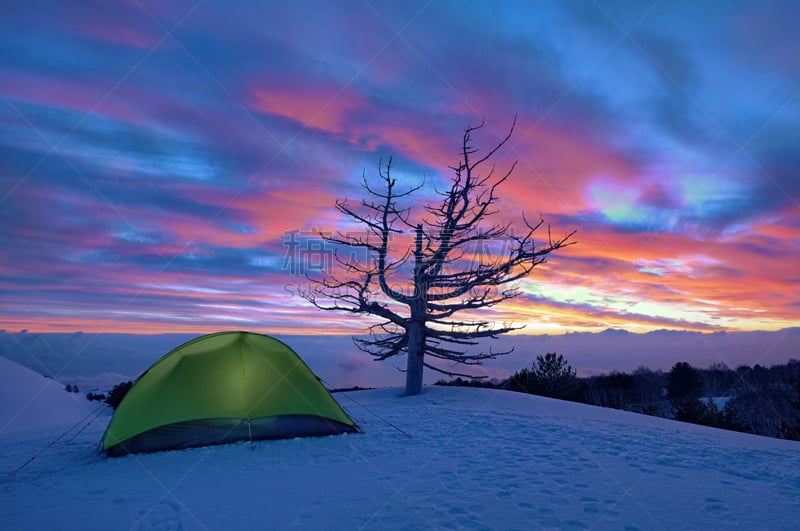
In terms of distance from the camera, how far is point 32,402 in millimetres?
14148

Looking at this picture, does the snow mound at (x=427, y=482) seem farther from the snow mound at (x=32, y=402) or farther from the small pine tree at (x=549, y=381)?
the small pine tree at (x=549, y=381)

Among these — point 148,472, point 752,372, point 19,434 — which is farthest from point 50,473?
point 752,372

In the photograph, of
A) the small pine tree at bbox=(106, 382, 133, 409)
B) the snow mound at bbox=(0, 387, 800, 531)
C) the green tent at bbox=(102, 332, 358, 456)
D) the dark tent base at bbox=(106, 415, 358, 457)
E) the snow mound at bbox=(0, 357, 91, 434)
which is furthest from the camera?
the small pine tree at bbox=(106, 382, 133, 409)

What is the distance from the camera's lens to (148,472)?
6781mm

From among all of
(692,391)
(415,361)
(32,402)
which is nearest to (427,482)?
(415,361)

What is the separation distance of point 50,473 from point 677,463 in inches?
364

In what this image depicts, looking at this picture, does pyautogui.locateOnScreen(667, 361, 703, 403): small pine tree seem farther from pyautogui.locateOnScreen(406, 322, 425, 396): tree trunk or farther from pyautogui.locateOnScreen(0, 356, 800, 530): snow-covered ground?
pyautogui.locateOnScreen(0, 356, 800, 530): snow-covered ground

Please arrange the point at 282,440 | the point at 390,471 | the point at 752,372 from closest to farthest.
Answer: the point at 390,471 < the point at 282,440 < the point at 752,372

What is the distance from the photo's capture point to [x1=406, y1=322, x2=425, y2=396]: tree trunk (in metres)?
15.7

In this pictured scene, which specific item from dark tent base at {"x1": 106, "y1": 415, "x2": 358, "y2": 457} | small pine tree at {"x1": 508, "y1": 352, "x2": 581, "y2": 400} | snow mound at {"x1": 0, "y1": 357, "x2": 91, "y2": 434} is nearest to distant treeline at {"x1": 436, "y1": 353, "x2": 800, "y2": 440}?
small pine tree at {"x1": 508, "y1": 352, "x2": 581, "y2": 400}

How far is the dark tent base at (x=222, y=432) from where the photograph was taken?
789 centimetres

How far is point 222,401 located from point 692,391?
25.5m

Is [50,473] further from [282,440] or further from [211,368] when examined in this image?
[282,440]

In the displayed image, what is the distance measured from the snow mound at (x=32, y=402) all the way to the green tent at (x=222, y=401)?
5.08m
